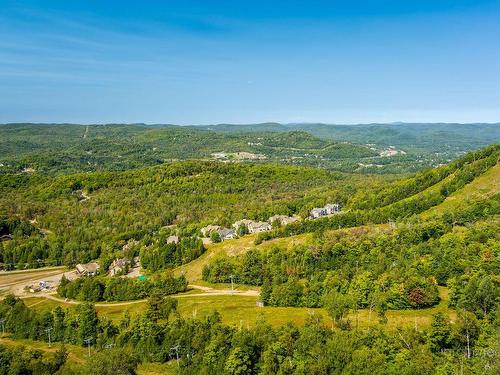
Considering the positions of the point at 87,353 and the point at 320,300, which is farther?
the point at 320,300

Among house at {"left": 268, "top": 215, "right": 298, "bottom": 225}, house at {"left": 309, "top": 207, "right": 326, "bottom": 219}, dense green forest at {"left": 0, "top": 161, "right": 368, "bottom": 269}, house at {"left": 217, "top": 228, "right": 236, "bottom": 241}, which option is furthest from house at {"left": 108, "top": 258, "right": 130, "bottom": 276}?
house at {"left": 309, "top": 207, "right": 326, "bottom": 219}

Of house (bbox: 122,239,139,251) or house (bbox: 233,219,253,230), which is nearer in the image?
house (bbox: 122,239,139,251)

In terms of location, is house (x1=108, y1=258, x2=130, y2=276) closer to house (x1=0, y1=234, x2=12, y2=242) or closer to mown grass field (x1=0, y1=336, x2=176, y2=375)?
mown grass field (x1=0, y1=336, x2=176, y2=375)

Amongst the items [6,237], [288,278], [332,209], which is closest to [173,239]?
[288,278]

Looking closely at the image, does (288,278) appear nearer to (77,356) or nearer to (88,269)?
(77,356)

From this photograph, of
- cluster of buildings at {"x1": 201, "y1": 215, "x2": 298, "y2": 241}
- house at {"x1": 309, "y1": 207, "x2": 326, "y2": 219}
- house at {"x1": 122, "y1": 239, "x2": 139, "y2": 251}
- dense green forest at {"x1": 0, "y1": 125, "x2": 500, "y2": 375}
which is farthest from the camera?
house at {"x1": 309, "y1": 207, "x2": 326, "y2": 219}

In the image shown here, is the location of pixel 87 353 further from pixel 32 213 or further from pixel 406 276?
pixel 32 213

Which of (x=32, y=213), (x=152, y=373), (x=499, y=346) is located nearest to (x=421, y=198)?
(x=499, y=346)
